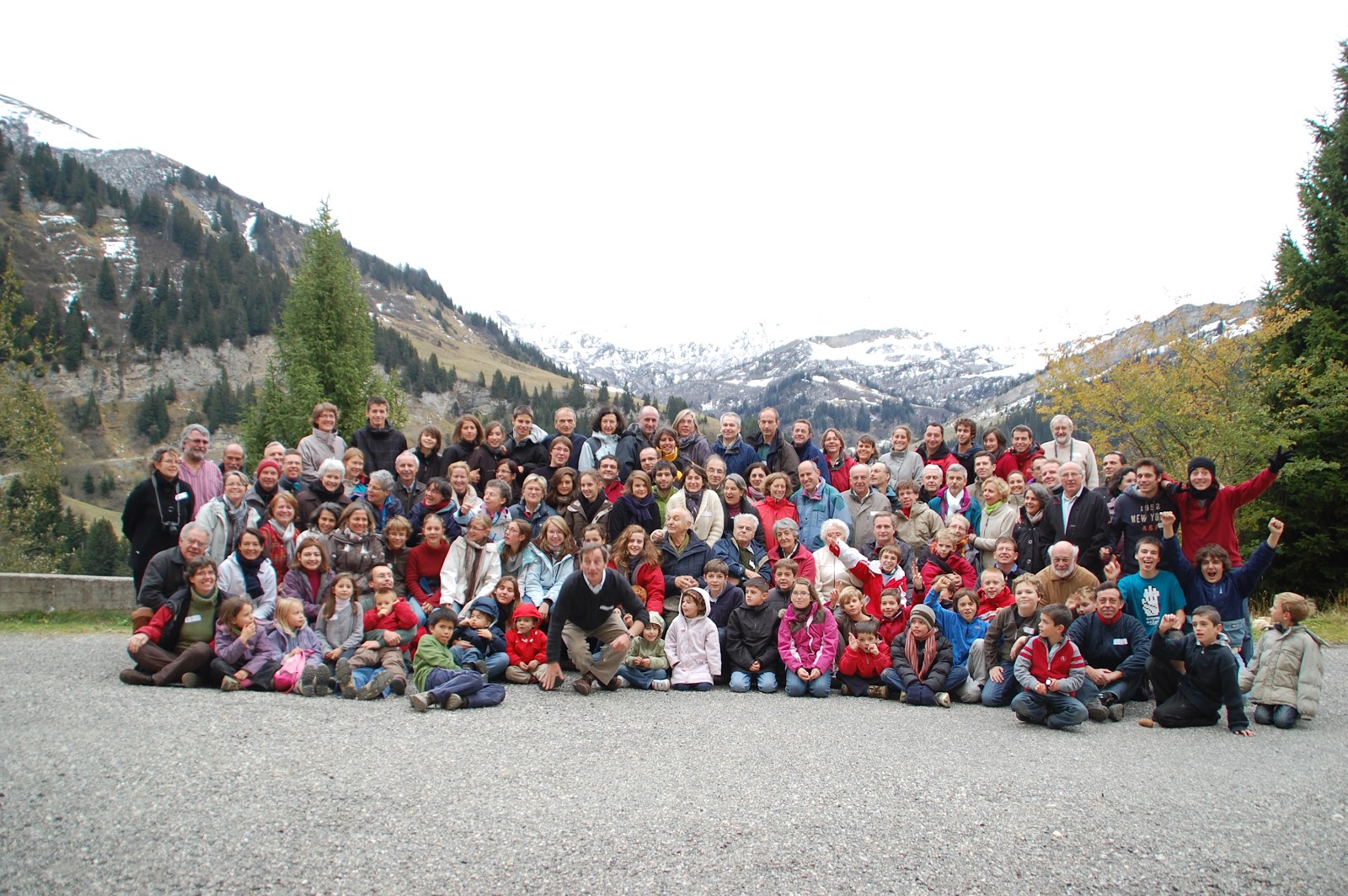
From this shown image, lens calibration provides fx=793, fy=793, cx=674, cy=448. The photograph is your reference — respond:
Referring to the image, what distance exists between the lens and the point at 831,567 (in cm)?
989

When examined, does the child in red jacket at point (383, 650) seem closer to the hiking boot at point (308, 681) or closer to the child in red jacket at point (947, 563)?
the hiking boot at point (308, 681)

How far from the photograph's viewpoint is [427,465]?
1099 centimetres

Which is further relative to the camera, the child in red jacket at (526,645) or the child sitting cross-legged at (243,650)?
the child in red jacket at (526,645)

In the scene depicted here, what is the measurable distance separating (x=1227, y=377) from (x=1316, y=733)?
19263mm

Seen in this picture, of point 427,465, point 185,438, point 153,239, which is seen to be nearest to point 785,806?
point 427,465

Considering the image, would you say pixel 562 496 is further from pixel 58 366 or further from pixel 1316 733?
pixel 58 366

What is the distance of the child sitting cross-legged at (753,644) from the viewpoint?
9.08 meters

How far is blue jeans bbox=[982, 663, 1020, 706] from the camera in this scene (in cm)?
845

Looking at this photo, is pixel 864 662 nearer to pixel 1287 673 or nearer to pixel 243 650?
pixel 1287 673

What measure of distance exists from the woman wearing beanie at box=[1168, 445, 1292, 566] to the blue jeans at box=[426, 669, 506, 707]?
308 inches

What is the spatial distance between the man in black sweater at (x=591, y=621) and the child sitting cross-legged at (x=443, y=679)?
0.78 meters

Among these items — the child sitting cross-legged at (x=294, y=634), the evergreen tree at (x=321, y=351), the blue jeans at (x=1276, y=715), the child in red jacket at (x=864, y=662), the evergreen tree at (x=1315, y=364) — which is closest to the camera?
the blue jeans at (x=1276, y=715)

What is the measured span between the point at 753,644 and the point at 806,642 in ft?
2.03

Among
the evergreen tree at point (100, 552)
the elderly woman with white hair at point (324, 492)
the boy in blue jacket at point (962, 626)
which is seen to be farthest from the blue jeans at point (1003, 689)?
the evergreen tree at point (100, 552)
